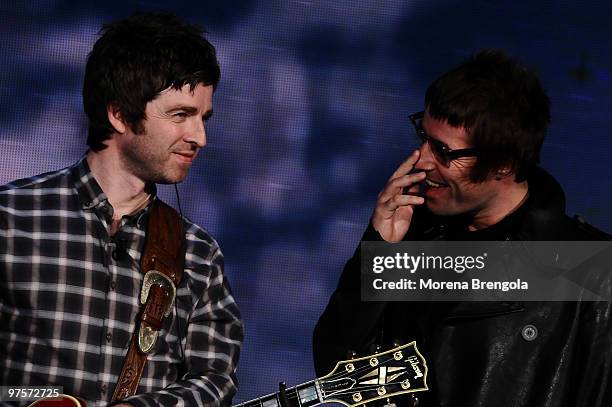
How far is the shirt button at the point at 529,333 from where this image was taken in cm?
459

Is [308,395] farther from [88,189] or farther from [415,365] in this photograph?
[88,189]

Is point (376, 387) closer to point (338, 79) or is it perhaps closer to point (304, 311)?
point (304, 311)

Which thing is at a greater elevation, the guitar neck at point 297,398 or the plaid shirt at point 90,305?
the plaid shirt at point 90,305

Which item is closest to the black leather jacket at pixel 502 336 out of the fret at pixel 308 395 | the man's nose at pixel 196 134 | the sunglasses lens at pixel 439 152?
the fret at pixel 308 395

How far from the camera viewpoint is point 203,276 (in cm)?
455

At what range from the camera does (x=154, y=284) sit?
4422 millimetres

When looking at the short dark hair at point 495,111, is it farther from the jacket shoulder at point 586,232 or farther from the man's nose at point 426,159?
the jacket shoulder at point 586,232

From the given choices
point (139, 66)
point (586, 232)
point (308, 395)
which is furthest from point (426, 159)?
point (139, 66)

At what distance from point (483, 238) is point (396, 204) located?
0.40 meters

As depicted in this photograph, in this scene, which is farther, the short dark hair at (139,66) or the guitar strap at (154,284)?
the short dark hair at (139,66)

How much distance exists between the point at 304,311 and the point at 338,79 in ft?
3.78

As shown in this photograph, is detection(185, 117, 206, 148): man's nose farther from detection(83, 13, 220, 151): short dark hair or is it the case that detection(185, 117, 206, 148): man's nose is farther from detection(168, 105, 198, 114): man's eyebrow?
detection(83, 13, 220, 151): short dark hair

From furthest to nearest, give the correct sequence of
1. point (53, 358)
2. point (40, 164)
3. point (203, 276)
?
point (40, 164) < point (203, 276) < point (53, 358)

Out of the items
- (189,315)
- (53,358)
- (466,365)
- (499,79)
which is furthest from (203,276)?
(499,79)
